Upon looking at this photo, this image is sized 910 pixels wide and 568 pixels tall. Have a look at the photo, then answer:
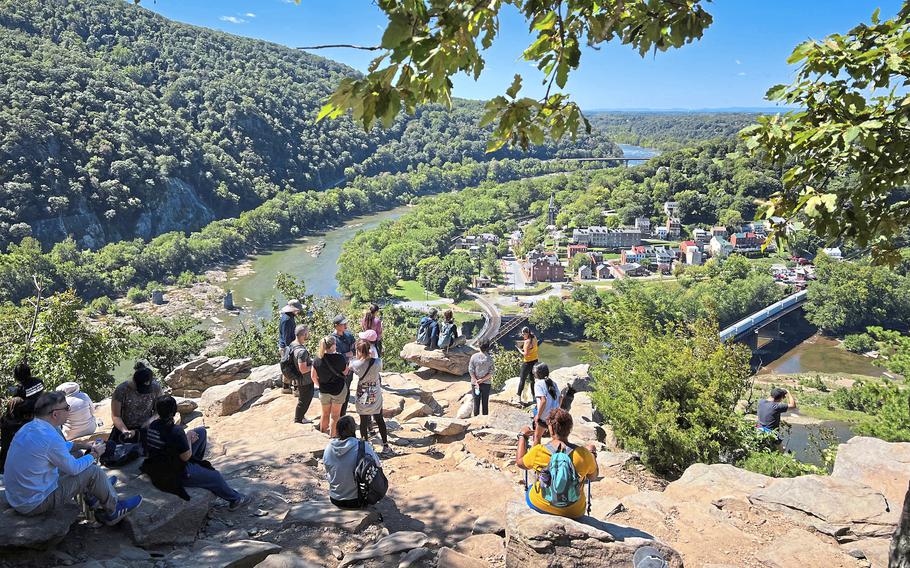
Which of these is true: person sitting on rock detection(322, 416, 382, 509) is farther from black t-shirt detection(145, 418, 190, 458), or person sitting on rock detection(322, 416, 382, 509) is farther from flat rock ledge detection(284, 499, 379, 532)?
black t-shirt detection(145, 418, 190, 458)

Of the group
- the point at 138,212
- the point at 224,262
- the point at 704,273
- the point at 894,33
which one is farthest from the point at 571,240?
the point at 894,33

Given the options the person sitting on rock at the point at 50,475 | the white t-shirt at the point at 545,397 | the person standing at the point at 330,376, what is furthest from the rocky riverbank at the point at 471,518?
the white t-shirt at the point at 545,397

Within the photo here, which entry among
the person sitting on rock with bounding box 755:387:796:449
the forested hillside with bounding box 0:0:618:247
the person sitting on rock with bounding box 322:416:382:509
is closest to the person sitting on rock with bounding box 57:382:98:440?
the person sitting on rock with bounding box 322:416:382:509

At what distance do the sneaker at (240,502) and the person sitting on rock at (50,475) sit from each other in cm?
79

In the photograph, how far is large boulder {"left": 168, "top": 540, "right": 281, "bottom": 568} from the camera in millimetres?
3451

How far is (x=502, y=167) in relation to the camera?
471 ft

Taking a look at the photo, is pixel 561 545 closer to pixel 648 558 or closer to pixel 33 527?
→ pixel 648 558

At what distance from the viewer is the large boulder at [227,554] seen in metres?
3.45

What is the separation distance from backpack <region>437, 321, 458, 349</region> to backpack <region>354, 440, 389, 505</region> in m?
6.29

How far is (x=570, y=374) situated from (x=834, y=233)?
8422 millimetres

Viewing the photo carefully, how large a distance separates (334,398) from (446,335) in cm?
451

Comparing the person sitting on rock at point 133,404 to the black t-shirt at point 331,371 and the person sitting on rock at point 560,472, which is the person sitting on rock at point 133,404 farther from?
the person sitting on rock at point 560,472

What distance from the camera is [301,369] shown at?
702cm

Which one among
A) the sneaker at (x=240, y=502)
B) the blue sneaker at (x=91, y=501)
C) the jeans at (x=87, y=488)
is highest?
the jeans at (x=87, y=488)
